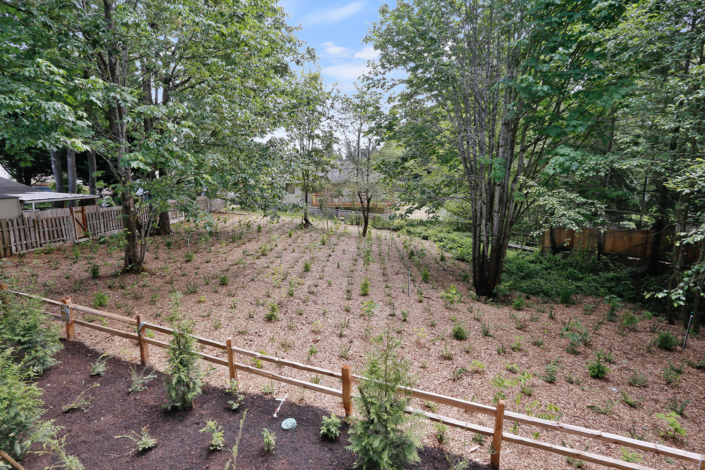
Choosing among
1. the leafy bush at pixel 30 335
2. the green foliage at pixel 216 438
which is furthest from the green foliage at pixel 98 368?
the green foliage at pixel 216 438

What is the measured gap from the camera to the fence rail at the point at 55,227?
866cm

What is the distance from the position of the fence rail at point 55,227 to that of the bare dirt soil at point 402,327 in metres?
0.63

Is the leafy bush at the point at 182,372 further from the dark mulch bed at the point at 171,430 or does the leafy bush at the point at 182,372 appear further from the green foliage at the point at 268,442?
the green foliage at the point at 268,442

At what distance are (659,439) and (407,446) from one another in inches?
133

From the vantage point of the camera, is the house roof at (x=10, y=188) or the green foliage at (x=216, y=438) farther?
the house roof at (x=10, y=188)

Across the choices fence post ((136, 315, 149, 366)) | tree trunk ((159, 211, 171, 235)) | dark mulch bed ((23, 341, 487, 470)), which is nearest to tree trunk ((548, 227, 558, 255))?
dark mulch bed ((23, 341, 487, 470))

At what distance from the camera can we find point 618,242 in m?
11.8

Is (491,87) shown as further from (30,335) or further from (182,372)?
(30,335)

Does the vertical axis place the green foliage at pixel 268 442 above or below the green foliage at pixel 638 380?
above

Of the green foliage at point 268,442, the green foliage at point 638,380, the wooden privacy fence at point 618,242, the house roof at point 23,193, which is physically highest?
the house roof at point 23,193

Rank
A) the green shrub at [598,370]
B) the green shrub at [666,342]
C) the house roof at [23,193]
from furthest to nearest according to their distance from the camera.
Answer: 1. the house roof at [23,193]
2. the green shrub at [666,342]
3. the green shrub at [598,370]

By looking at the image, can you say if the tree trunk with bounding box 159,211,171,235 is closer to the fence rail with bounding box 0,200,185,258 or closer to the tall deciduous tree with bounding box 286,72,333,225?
the fence rail with bounding box 0,200,185,258

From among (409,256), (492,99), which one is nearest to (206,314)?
(409,256)

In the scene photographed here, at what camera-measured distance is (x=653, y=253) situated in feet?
30.9
